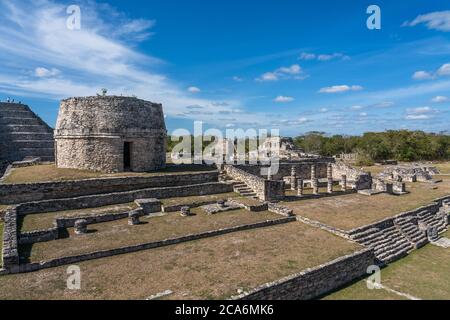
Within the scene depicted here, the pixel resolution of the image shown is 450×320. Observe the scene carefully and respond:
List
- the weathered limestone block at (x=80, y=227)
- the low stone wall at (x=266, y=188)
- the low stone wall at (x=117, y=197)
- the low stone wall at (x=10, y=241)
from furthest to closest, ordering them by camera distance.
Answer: the low stone wall at (x=266, y=188) < the low stone wall at (x=117, y=197) < the weathered limestone block at (x=80, y=227) < the low stone wall at (x=10, y=241)

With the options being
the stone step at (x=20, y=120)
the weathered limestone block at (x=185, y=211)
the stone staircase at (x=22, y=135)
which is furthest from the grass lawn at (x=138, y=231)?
the stone step at (x=20, y=120)

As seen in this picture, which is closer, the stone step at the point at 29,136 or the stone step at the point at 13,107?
the stone step at the point at 29,136

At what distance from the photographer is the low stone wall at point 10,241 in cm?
791

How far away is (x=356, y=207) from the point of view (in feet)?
52.2

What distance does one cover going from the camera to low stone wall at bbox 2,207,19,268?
26.0 feet

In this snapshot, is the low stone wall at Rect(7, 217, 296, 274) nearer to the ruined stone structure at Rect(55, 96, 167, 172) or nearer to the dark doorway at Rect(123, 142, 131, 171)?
the ruined stone structure at Rect(55, 96, 167, 172)

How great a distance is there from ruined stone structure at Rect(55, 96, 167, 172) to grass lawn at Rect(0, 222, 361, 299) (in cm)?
871

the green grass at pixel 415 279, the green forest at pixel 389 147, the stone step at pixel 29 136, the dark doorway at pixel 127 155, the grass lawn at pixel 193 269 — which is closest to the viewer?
the grass lawn at pixel 193 269

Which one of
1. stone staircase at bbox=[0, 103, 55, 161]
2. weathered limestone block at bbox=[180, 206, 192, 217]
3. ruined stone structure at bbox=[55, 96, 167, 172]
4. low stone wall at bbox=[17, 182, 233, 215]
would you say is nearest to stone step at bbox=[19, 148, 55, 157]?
stone staircase at bbox=[0, 103, 55, 161]

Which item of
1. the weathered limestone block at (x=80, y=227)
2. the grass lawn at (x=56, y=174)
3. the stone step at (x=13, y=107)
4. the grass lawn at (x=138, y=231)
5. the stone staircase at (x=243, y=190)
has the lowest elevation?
the grass lawn at (x=138, y=231)

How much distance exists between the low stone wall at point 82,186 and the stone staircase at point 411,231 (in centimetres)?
1018

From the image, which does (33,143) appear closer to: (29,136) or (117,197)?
(29,136)

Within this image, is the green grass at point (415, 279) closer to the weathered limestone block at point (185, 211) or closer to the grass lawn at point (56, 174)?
the weathered limestone block at point (185, 211)
